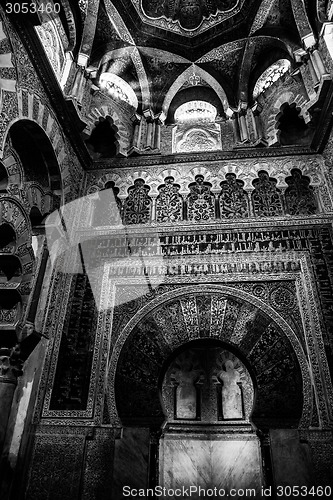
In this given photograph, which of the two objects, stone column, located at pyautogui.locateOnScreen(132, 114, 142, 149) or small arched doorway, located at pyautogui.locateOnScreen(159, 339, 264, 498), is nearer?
small arched doorway, located at pyautogui.locateOnScreen(159, 339, 264, 498)

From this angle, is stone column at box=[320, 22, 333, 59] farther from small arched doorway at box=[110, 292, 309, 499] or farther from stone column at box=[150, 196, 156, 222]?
small arched doorway at box=[110, 292, 309, 499]

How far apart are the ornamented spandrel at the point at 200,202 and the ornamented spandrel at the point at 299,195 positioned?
1.09 m

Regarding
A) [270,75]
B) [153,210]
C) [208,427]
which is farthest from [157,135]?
[208,427]

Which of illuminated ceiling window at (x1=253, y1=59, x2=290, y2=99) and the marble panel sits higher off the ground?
illuminated ceiling window at (x1=253, y1=59, x2=290, y2=99)

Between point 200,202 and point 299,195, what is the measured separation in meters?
1.41

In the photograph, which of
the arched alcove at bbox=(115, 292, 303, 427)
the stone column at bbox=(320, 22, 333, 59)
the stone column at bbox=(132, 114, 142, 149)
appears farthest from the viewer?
the stone column at bbox=(132, 114, 142, 149)

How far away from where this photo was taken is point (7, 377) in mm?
3975

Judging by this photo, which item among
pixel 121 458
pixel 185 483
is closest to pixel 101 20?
pixel 121 458

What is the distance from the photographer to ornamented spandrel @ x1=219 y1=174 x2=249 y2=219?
5367 mm

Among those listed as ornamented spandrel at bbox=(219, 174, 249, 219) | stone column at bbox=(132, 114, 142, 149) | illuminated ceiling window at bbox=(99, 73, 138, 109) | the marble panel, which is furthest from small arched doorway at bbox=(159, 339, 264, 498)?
illuminated ceiling window at bbox=(99, 73, 138, 109)

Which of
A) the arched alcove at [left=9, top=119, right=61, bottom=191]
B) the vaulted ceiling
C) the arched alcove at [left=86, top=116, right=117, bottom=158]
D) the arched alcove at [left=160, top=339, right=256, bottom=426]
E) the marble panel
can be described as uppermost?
the vaulted ceiling

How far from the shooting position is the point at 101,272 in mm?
5160

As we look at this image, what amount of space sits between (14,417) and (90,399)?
0.81 m

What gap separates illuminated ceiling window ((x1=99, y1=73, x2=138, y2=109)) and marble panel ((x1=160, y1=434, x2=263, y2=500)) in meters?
5.64
